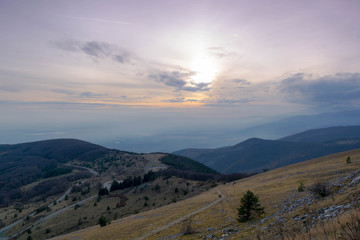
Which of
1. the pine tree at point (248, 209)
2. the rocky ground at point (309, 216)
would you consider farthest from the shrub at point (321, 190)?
the pine tree at point (248, 209)

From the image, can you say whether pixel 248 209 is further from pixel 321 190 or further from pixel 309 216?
pixel 321 190

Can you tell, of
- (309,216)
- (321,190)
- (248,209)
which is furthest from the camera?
(248,209)

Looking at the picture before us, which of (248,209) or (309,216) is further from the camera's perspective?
(248,209)

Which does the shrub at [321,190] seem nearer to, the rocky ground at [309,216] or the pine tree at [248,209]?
the rocky ground at [309,216]

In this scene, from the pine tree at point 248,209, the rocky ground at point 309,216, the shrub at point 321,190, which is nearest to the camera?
the rocky ground at point 309,216

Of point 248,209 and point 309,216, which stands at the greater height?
point 309,216

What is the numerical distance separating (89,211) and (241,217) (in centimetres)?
5878

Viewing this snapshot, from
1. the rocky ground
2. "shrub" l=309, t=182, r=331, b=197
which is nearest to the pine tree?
the rocky ground

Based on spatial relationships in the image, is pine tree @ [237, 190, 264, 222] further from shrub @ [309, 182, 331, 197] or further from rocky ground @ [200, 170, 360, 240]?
shrub @ [309, 182, 331, 197]

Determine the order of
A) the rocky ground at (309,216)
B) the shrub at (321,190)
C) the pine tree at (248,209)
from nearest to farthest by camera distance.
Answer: the rocky ground at (309,216)
the shrub at (321,190)
the pine tree at (248,209)

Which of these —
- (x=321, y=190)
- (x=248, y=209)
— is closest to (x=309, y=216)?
(x=321, y=190)

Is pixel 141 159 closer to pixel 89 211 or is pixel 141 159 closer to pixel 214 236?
pixel 89 211

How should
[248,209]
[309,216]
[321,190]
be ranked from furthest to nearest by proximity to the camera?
[248,209] → [321,190] → [309,216]

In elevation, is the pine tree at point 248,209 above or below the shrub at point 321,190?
below
